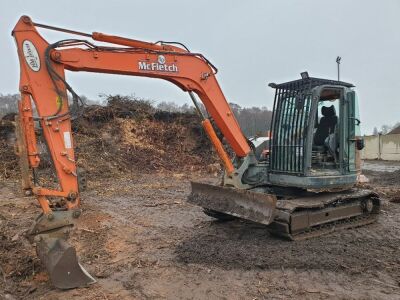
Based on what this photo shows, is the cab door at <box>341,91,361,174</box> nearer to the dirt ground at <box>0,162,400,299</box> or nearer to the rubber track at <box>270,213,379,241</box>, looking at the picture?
the rubber track at <box>270,213,379,241</box>

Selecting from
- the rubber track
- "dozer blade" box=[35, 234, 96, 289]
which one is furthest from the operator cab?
"dozer blade" box=[35, 234, 96, 289]

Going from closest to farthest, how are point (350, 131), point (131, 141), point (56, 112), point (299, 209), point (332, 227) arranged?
1. point (56, 112)
2. point (299, 209)
3. point (332, 227)
4. point (350, 131)
5. point (131, 141)

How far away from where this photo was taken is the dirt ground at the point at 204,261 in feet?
14.6

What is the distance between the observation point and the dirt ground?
4445 millimetres

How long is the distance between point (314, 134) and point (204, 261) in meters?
3.03

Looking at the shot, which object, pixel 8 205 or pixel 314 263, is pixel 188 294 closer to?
pixel 314 263

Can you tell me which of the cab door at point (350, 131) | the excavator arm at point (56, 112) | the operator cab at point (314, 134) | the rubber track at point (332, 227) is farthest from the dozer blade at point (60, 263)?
the cab door at point (350, 131)

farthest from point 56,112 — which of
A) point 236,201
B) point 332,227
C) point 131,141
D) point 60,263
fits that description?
point 131,141

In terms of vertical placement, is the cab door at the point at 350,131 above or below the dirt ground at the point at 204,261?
above

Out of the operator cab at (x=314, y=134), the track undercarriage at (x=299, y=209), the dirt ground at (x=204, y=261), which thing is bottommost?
the dirt ground at (x=204, y=261)

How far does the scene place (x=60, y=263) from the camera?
14.6 ft

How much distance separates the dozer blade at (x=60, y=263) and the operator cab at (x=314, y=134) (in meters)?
3.57

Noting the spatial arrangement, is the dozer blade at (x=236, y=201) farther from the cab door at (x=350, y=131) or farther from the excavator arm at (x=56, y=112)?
the excavator arm at (x=56, y=112)

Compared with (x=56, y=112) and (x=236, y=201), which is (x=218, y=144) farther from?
(x=56, y=112)
